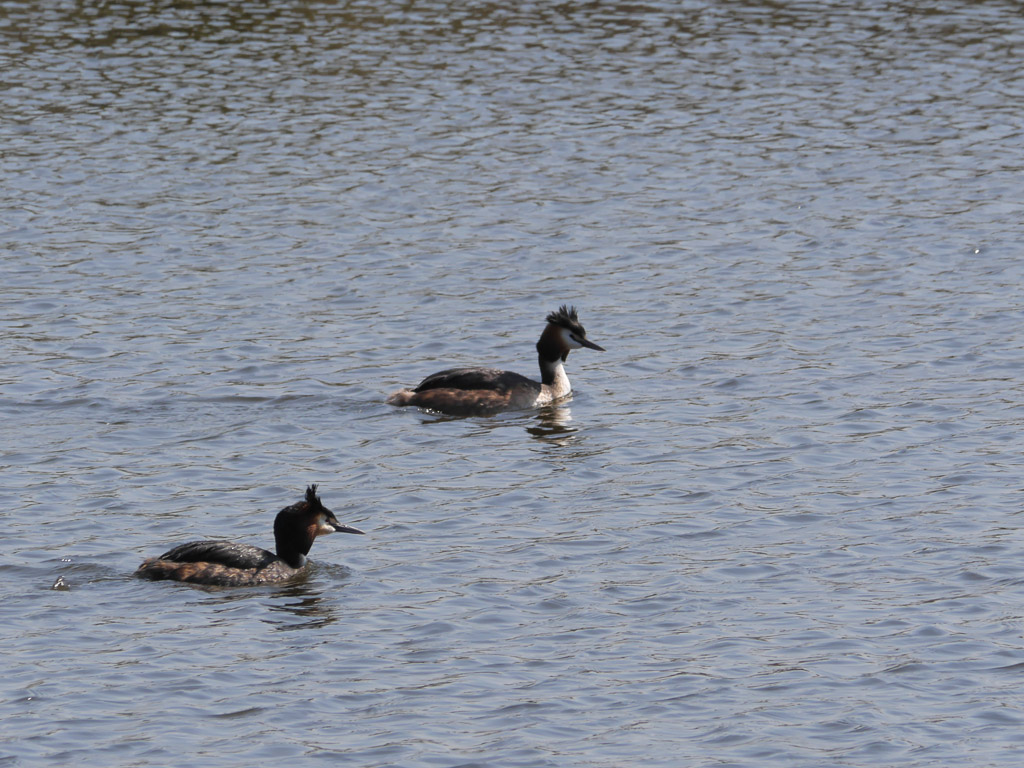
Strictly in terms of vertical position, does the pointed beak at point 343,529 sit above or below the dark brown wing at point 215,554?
below

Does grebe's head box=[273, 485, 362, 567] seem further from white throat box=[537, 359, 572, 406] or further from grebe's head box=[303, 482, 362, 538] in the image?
white throat box=[537, 359, 572, 406]

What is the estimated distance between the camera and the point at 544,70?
41.9m

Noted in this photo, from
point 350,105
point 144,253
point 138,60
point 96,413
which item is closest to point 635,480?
point 96,413

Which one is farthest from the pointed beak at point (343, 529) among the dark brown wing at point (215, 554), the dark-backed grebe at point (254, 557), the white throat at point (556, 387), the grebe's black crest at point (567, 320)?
the grebe's black crest at point (567, 320)

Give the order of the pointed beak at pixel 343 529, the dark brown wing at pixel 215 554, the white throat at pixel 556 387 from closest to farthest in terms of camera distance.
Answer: the dark brown wing at pixel 215 554
the pointed beak at pixel 343 529
the white throat at pixel 556 387

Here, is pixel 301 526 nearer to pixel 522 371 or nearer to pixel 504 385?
pixel 504 385

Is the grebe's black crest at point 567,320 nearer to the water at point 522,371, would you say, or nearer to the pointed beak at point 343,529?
the water at point 522,371

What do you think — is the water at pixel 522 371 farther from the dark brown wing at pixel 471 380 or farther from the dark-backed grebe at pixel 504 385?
the dark brown wing at pixel 471 380

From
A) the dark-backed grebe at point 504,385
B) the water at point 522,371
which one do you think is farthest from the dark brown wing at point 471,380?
the water at point 522,371

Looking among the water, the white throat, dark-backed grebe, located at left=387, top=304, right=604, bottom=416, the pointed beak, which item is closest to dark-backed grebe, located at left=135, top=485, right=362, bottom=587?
the pointed beak

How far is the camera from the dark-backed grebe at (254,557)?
16359 millimetres

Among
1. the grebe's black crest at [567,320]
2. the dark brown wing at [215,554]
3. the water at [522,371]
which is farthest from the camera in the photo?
the grebe's black crest at [567,320]

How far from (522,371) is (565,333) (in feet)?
4.04

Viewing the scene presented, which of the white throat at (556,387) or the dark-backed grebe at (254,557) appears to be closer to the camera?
the dark-backed grebe at (254,557)
